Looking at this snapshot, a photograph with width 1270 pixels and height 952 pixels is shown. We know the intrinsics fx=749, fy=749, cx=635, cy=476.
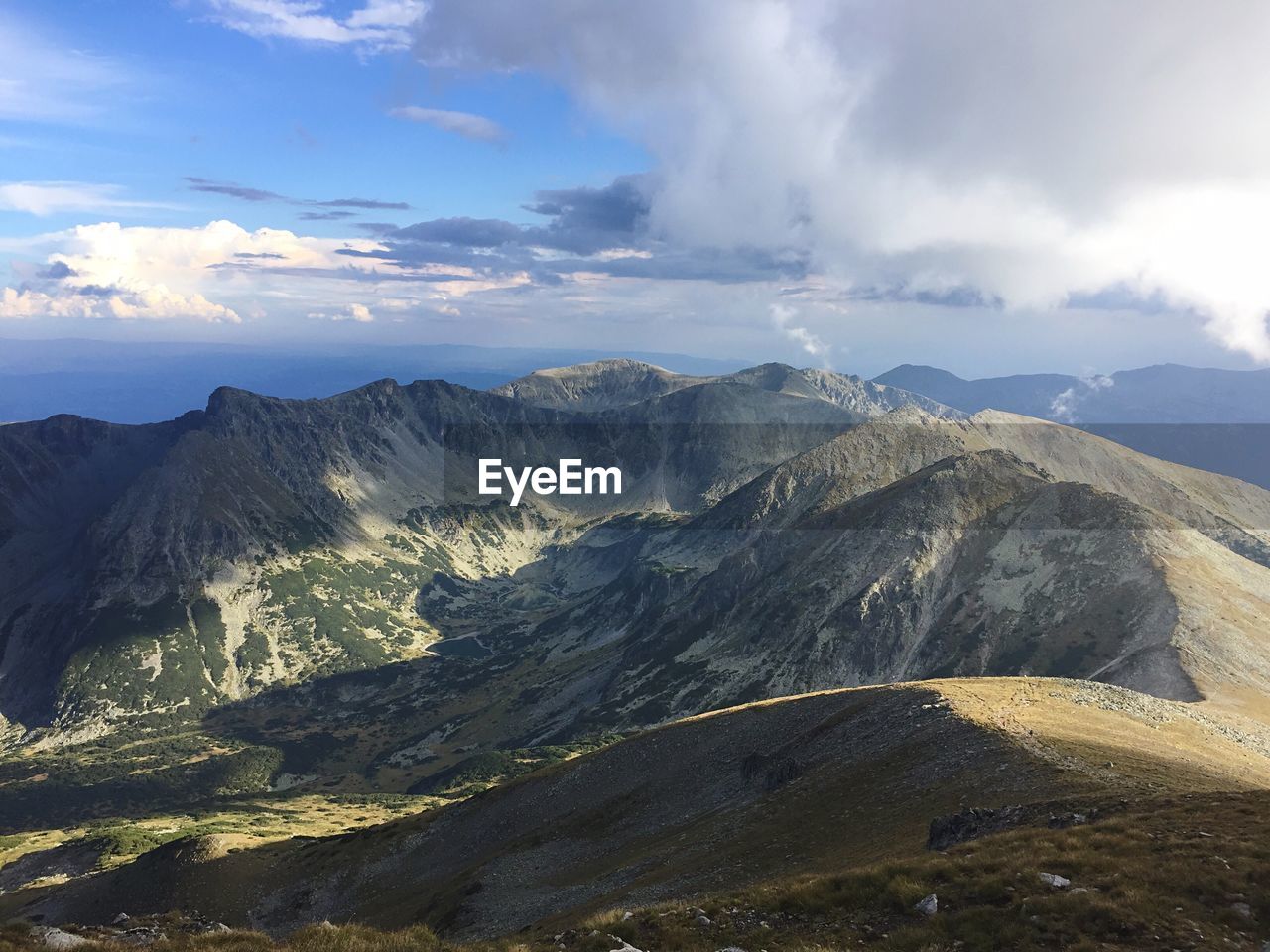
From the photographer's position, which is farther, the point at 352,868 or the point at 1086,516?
the point at 1086,516

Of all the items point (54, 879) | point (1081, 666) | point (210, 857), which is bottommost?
point (54, 879)

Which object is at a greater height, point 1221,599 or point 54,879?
point 1221,599

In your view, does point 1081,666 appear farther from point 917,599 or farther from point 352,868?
point 352,868

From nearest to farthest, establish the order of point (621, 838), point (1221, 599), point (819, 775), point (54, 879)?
1. point (819, 775)
2. point (621, 838)
3. point (54, 879)
4. point (1221, 599)

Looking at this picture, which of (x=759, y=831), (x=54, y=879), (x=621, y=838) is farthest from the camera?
(x=54, y=879)

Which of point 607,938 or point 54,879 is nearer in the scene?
point 607,938

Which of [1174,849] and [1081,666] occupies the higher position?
[1174,849]

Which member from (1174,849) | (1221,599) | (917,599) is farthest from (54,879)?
(1221,599)

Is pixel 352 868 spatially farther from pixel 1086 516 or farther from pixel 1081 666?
pixel 1086 516

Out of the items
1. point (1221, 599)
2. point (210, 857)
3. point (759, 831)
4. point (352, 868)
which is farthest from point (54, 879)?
point (1221, 599)
